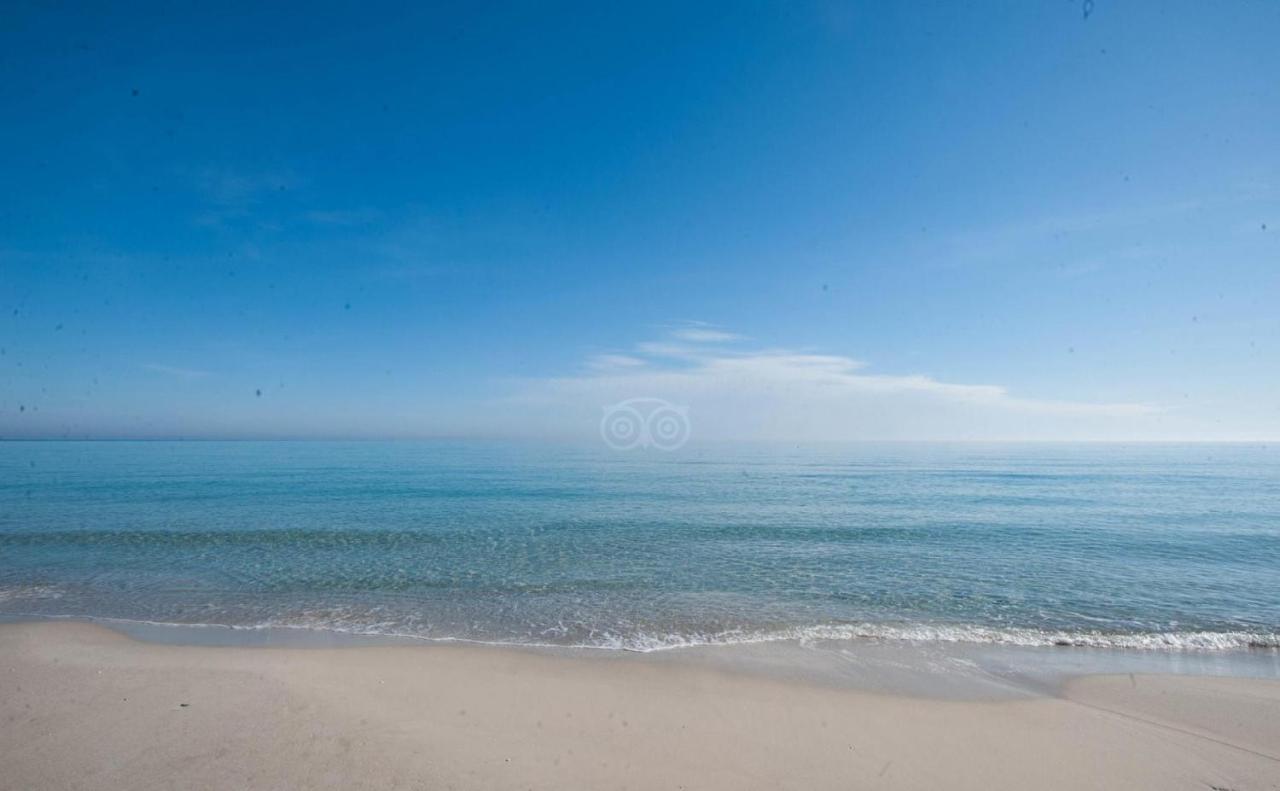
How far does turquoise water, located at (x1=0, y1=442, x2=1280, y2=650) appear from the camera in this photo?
406 inches

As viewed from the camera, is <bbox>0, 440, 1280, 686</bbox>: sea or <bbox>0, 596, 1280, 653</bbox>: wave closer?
<bbox>0, 596, 1280, 653</bbox>: wave

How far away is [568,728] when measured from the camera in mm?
6152

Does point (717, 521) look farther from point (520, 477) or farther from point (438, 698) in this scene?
point (520, 477)

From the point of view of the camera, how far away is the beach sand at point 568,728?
209 inches

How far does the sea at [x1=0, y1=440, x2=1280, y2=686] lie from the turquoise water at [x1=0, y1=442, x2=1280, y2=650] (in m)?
0.09

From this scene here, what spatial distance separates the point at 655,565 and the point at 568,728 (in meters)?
8.64

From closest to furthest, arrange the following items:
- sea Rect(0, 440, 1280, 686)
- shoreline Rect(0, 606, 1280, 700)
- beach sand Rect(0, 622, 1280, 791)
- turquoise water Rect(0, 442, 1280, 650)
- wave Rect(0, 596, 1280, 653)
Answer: beach sand Rect(0, 622, 1280, 791) → shoreline Rect(0, 606, 1280, 700) → wave Rect(0, 596, 1280, 653) → sea Rect(0, 440, 1280, 686) → turquoise water Rect(0, 442, 1280, 650)

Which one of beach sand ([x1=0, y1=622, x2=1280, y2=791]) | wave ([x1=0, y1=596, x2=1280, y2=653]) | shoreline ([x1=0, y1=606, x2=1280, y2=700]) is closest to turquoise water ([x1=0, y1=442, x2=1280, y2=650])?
wave ([x1=0, y1=596, x2=1280, y2=653])

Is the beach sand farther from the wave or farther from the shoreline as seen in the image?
the wave

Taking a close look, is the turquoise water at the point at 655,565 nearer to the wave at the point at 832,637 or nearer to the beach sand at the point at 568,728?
the wave at the point at 832,637

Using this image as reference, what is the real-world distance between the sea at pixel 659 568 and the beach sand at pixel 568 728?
178cm

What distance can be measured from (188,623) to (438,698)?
7.13m

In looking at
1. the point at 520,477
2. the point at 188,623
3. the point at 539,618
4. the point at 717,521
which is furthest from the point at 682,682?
the point at 520,477

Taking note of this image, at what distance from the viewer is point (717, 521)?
21797 millimetres
